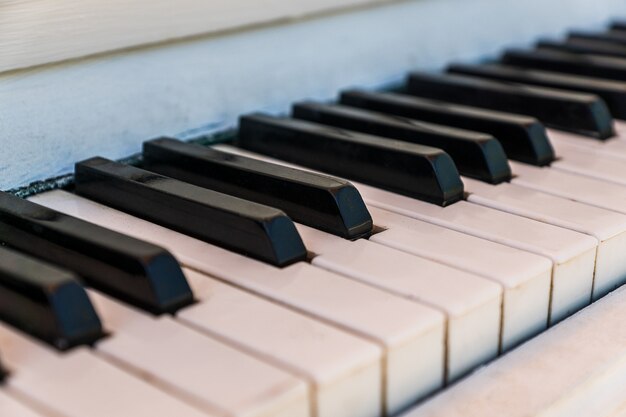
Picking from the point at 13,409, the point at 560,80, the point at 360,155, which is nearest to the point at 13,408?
the point at 13,409

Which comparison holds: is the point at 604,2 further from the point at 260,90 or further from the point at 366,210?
the point at 366,210

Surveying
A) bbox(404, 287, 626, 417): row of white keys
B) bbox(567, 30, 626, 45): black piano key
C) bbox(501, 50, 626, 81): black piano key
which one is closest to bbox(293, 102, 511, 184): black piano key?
bbox(404, 287, 626, 417): row of white keys

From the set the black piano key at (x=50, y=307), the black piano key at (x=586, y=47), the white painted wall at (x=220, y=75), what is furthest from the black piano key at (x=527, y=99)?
the black piano key at (x=50, y=307)

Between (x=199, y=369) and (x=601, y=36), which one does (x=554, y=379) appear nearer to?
(x=199, y=369)

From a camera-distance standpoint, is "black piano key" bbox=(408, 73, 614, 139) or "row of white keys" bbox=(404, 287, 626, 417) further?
"black piano key" bbox=(408, 73, 614, 139)

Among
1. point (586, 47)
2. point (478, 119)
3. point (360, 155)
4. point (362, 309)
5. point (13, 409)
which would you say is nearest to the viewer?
point (13, 409)

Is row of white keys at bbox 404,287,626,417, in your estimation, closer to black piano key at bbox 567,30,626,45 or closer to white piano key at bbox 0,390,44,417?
white piano key at bbox 0,390,44,417

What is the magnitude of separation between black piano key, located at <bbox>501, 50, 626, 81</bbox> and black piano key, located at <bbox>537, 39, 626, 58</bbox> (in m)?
0.03

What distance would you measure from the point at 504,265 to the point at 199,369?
32cm

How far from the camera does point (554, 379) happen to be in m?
0.78

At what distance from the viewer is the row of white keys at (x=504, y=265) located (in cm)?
83

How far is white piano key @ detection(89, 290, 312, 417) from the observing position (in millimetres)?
634

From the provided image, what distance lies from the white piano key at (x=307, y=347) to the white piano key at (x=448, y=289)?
92 millimetres

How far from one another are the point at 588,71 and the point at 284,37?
0.52m
